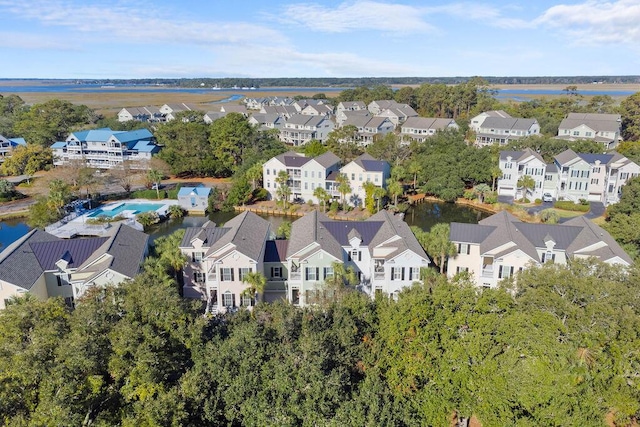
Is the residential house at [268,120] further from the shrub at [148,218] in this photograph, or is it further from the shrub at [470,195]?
the shrub at [470,195]

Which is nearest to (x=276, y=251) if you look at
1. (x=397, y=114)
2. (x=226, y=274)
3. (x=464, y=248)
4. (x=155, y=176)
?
(x=226, y=274)

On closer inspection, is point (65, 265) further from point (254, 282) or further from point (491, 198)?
point (491, 198)

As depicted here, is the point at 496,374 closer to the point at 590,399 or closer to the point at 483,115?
the point at 590,399

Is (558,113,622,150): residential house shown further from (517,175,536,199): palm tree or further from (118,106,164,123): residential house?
(118,106,164,123): residential house

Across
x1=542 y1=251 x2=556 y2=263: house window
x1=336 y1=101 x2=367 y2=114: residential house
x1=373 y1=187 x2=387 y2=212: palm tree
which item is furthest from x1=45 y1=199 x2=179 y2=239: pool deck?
x1=336 y1=101 x2=367 y2=114: residential house

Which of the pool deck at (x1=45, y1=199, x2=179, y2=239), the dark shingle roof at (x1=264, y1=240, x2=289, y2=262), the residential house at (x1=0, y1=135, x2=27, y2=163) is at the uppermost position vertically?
the residential house at (x1=0, y1=135, x2=27, y2=163)

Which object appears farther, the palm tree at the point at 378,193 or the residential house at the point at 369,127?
the residential house at the point at 369,127

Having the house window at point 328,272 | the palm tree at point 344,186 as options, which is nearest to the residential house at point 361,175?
the palm tree at point 344,186
